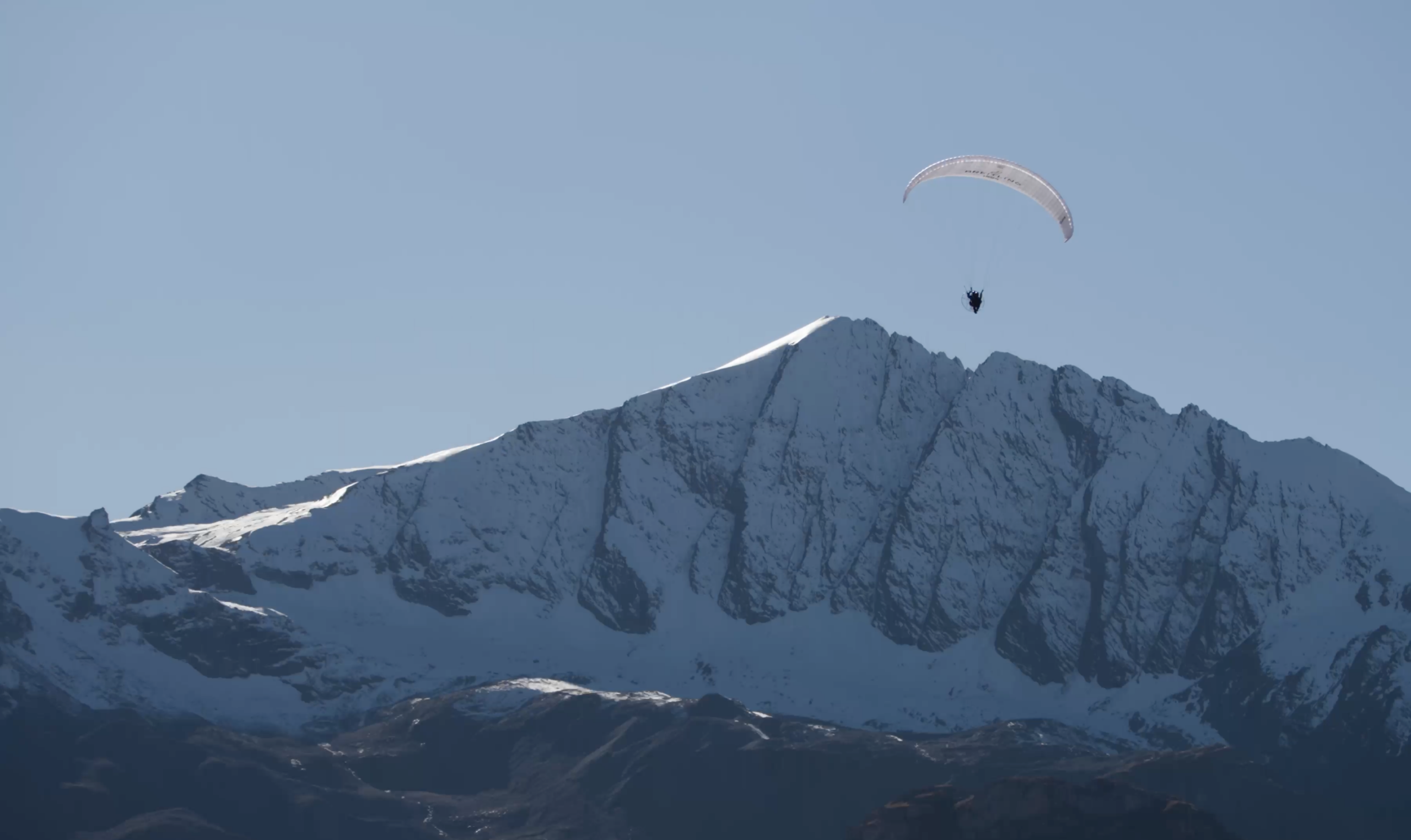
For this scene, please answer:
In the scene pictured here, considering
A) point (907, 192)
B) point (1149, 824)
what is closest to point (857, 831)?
point (1149, 824)

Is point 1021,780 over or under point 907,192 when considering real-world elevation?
under

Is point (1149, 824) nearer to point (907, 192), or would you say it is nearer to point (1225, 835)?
point (1225, 835)

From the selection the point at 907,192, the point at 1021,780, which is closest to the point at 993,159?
the point at 907,192

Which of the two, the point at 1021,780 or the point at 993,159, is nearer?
the point at 1021,780

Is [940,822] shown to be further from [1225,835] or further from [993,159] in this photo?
[993,159]

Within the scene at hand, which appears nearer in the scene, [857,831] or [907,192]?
[857,831]

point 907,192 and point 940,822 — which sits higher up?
point 907,192
